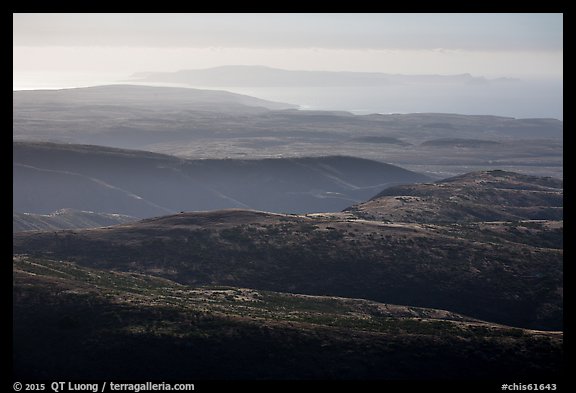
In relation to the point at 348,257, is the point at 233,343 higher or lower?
higher

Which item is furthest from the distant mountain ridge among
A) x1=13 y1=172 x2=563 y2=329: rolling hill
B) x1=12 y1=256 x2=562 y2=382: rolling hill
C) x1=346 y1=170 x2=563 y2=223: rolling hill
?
x1=12 y1=256 x2=562 y2=382: rolling hill

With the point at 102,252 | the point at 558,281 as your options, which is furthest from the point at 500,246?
the point at 102,252

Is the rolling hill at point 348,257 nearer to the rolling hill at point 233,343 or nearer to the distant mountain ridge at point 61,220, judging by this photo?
the rolling hill at point 233,343

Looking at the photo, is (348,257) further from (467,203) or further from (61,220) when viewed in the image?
(61,220)

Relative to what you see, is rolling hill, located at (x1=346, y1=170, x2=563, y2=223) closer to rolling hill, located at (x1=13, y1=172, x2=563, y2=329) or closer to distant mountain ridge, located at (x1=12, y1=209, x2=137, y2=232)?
rolling hill, located at (x1=13, y1=172, x2=563, y2=329)

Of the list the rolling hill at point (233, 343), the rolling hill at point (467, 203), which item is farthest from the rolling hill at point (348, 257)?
the rolling hill at point (233, 343)

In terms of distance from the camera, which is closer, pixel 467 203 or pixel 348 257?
pixel 348 257

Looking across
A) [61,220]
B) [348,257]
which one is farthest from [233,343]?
[61,220]

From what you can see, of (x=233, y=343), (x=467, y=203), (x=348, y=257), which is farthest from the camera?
(x=467, y=203)

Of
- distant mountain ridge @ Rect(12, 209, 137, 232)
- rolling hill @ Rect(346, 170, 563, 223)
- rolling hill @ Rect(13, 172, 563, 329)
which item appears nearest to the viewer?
rolling hill @ Rect(13, 172, 563, 329)

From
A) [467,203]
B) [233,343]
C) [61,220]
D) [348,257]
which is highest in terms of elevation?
[233,343]

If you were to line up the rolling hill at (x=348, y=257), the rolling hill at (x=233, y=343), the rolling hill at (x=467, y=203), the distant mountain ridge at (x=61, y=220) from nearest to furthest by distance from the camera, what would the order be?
the rolling hill at (x=233, y=343) < the rolling hill at (x=348, y=257) < the rolling hill at (x=467, y=203) < the distant mountain ridge at (x=61, y=220)

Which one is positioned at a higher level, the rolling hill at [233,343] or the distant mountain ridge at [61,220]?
the rolling hill at [233,343]
